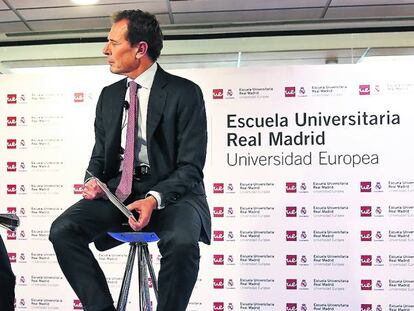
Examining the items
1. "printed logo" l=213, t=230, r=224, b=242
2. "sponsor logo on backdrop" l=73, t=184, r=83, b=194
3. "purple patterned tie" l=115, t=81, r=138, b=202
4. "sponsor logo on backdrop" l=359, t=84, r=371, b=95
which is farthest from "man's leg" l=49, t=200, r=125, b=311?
"sponsor logo on backdrop" l=359, t=84, r=371, b=95

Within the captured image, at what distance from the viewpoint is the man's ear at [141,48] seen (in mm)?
2043

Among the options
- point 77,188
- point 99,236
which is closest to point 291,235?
point 77,188

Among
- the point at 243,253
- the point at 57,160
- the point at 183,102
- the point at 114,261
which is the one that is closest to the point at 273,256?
the point at 243,253

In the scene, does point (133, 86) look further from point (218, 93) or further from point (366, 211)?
point (366, 211)

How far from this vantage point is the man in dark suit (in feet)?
5.57

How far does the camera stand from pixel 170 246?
1676 millimetres

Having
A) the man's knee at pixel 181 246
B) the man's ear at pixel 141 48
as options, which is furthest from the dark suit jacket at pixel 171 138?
the man's knee at pixel 181 246

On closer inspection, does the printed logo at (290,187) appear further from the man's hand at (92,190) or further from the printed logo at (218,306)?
the man's hand at (92,190)

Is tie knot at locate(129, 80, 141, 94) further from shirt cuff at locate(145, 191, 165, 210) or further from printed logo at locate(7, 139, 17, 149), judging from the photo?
printed logo at locate(7, 139, 17, 149)

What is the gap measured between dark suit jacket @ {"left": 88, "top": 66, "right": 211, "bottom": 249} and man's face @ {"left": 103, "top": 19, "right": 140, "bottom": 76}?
103 mm

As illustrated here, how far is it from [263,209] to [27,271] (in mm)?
1886

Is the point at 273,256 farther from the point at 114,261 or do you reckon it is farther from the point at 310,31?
the point at 310,31

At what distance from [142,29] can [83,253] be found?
91 centimetres

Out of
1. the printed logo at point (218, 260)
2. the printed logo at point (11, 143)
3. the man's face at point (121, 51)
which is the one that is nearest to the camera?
the man's face at point (121, 51)
